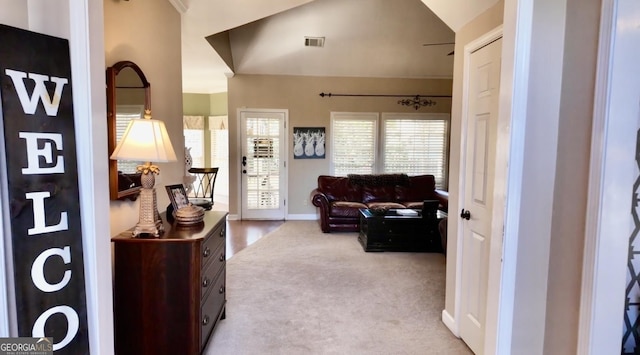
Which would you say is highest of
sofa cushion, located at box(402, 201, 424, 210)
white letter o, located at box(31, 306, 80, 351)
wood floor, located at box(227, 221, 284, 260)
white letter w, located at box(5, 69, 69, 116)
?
white letter w, located at box(5, 69, 69, 116)

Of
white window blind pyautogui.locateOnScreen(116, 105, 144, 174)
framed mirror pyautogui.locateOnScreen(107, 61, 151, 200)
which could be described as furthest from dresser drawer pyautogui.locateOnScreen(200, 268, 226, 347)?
white window blind pyautogui.locateOnScreen(116, 105, 144, 174)

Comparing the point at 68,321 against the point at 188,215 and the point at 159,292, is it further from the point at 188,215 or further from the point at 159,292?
the point at 188,215

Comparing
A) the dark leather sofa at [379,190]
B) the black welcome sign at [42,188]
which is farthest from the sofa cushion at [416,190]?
the black welcome sign at [42,188]

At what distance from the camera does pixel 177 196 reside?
2.29m

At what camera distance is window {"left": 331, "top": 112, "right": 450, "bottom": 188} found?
21.1 feet

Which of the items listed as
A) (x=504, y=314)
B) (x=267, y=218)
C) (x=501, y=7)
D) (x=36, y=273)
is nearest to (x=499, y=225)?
(x=504, y=314)

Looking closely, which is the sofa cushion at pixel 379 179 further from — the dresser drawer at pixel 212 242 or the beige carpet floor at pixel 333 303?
the dresser drawer at pixel 212 242

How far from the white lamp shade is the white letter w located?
0.57m

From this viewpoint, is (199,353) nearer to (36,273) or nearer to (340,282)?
(36,273)

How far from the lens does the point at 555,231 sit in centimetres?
144

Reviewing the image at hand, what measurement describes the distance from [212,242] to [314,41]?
4455 millimetres

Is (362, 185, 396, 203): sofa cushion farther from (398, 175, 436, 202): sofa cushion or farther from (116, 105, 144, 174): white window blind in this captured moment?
(116, 105, 144, 174): white window blind

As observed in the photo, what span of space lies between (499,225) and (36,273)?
1.76 meters

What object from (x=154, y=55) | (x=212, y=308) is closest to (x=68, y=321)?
(x=212, y=308)
